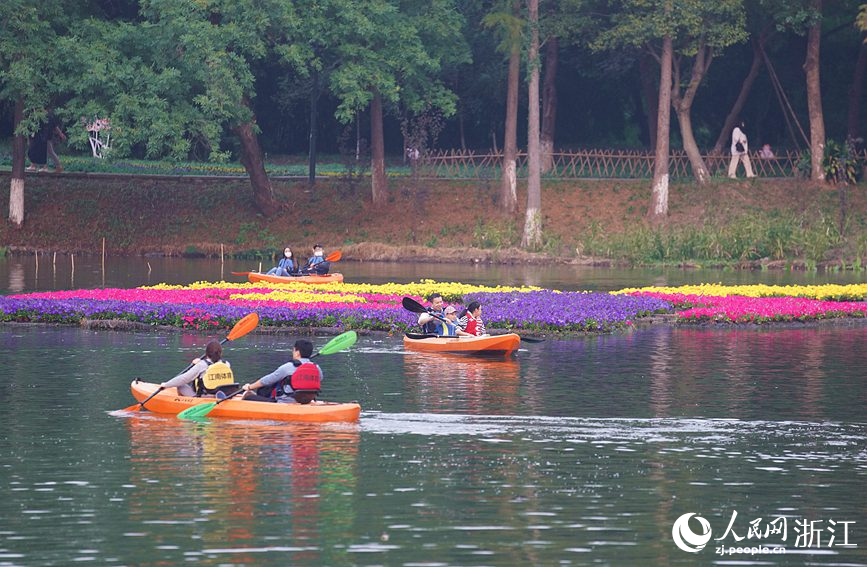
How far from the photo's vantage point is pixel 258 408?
19.7 m

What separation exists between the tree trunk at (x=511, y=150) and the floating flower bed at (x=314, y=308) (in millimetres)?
22777

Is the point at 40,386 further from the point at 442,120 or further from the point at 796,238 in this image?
the point at 442,120

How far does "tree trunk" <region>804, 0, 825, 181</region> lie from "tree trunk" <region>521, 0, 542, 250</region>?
11136 mm

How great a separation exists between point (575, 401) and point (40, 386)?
8381mm

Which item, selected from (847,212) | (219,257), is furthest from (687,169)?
(219,257)

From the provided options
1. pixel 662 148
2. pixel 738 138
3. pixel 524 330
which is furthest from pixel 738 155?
pixel 524 330

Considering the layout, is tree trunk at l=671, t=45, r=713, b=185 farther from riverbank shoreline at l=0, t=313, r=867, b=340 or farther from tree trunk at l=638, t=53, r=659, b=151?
riverbank shoreline at l=0, t=313, r=867, b=340

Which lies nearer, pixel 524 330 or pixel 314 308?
pixel 524 330

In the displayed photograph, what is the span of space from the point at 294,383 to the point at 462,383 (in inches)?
190

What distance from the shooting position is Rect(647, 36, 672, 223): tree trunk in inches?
2237

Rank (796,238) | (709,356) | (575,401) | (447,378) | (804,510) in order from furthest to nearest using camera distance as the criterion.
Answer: (796,238) → (709,356) → (447,378) → (575,401) → (804,510)

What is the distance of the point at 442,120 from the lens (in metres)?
75.7

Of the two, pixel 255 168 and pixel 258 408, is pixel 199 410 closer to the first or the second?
pixel 258 408

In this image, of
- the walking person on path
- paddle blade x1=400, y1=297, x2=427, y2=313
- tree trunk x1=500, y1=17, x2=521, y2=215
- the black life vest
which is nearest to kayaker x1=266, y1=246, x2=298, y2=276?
paddle blade x1=400, y1=297, x2=427, y2=313
